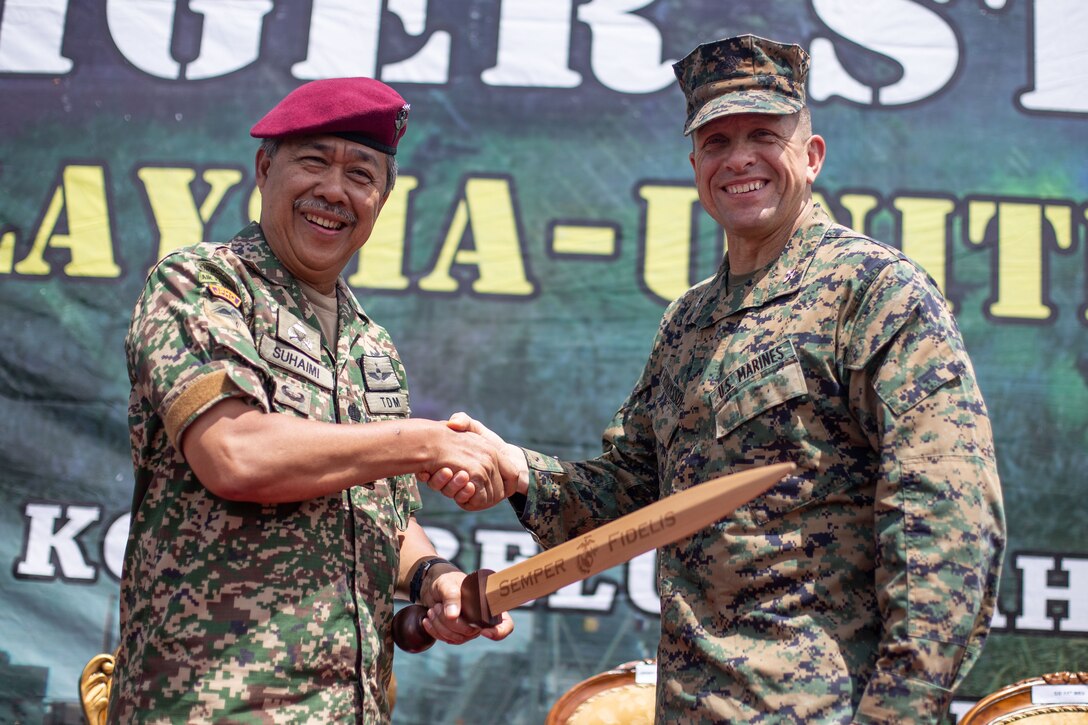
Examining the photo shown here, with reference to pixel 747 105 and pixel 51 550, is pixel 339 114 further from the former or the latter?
pixel 51 550

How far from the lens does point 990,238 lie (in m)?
3.76

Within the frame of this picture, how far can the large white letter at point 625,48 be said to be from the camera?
3.96 m

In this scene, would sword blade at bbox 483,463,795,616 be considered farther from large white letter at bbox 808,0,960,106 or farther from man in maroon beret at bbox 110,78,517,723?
large white letter at bbox 808,0,960,106

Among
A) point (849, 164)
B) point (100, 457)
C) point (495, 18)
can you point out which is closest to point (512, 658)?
point (100, 457)

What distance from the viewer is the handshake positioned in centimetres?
209

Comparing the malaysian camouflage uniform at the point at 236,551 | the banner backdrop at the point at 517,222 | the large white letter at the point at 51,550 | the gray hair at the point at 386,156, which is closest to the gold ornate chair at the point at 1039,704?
the banner backdrop at the point at 517,222

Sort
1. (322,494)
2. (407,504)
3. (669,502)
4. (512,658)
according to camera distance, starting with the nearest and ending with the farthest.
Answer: (669,502) → (322,494) → (407,504) → (512,658)

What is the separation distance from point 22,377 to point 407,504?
86.4 inches

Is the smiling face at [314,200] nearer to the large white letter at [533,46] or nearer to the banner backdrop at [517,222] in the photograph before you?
the banner backdrop at [517,222]

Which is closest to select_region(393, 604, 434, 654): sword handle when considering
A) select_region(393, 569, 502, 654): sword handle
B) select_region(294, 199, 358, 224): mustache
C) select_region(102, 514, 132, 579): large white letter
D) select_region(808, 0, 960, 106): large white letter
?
select_region(393, 569, 502, 654): sword handle

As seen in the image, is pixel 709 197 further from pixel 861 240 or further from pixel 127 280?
pixel 127 280

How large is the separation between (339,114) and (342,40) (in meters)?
2.09

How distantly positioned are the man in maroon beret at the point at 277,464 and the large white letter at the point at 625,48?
190cm

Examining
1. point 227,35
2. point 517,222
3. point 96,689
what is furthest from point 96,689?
point 227,35
